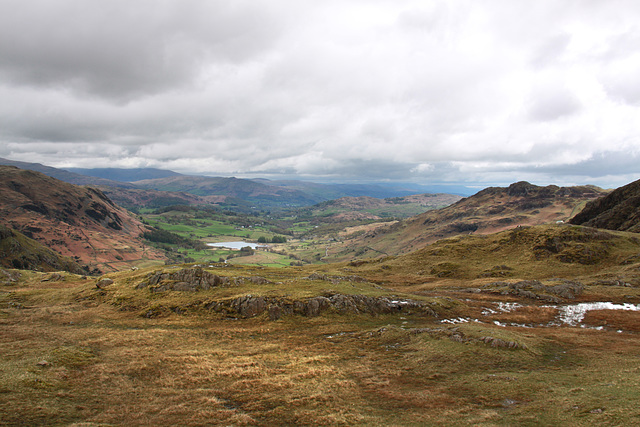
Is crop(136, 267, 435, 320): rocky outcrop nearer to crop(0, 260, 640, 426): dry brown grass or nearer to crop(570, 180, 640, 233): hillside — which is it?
crop(0, 260, 640, 426): dry brown grass

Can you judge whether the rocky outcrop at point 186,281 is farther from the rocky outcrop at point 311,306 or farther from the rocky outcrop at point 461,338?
the rocky outcrop at point 461,338

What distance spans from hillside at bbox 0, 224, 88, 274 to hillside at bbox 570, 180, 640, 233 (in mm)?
269211

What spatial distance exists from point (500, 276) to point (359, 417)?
8144 cm

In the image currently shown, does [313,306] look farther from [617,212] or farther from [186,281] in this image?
[617,212]

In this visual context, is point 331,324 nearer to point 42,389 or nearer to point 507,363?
point 507,363

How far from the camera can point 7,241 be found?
518ft

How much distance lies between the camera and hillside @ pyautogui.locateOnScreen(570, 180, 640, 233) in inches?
4250

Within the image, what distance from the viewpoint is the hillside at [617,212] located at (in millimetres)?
107944

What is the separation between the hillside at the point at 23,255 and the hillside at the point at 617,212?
883 feet

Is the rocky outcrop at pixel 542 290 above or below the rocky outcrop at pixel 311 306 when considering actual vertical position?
above

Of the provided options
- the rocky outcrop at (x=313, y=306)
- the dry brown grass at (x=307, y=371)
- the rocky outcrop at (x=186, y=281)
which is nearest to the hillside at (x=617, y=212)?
the dry brown grass at (x=307, y=371)

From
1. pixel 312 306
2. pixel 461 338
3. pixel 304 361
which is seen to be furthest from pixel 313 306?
pixel 461 338

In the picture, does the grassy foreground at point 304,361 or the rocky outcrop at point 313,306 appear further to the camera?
the rocky outcrop at point 313,306

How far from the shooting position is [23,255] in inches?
6245
